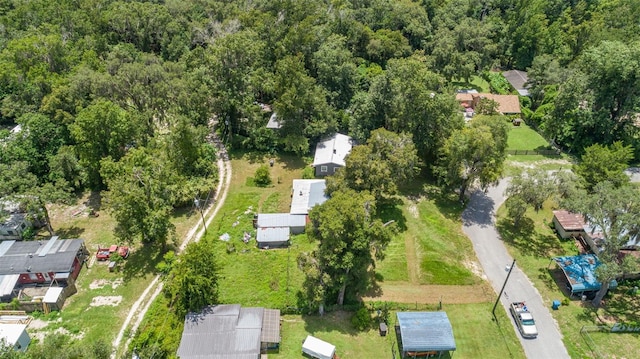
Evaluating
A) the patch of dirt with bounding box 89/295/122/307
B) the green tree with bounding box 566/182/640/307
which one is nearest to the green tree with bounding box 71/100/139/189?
the patch of dirt with bounding box 89/295/122/307

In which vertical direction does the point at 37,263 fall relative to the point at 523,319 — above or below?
below

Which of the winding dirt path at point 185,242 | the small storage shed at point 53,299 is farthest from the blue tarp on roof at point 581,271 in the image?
the small storage shed at point 53,299

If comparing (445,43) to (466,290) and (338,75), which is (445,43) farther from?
(466,290)

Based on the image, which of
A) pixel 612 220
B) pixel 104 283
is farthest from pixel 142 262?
pixel 612 220

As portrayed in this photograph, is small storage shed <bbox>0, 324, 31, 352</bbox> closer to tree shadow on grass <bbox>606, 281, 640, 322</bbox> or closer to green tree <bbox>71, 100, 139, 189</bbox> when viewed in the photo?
green tree <bbox>71, 100, 139, 189</bbox>

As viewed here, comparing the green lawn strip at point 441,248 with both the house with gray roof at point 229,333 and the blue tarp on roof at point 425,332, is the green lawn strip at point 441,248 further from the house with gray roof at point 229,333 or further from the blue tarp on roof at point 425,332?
the house with gray roof at point 229,333

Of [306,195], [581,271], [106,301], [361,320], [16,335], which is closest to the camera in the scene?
[16,335]

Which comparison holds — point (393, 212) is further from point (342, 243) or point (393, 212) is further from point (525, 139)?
point (525, 139)
